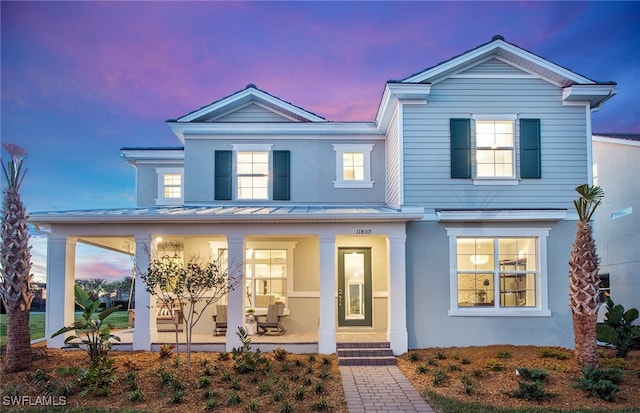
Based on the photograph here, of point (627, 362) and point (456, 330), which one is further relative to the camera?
point (456, 330)

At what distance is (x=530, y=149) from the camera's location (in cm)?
1273

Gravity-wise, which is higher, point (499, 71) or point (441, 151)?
point (499, 71)

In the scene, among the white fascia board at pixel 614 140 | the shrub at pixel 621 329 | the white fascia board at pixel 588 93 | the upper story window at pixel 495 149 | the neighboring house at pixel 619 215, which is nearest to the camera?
the shrub at pixel 621 329

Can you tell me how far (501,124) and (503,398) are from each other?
7330 mm

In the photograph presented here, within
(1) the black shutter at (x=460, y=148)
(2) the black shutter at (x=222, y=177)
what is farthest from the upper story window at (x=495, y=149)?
(2) the black shutter at (x=222, y=177)

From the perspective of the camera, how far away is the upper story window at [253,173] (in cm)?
1485

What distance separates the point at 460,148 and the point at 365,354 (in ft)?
18.8

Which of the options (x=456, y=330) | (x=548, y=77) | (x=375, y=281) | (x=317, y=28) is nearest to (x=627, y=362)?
(x=456, y=330)

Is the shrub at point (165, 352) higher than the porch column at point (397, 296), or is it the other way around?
the porch column at point (397, 296)

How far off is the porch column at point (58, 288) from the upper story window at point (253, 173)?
4445 mm

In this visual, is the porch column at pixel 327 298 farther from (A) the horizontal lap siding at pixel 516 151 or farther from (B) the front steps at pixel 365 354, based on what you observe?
(A) the horizontal lap siding at pixel 516 151

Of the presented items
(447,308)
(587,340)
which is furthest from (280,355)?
(587,340)

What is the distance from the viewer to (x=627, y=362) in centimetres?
1080

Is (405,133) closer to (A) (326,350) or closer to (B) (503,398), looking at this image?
(A) (326,350)
